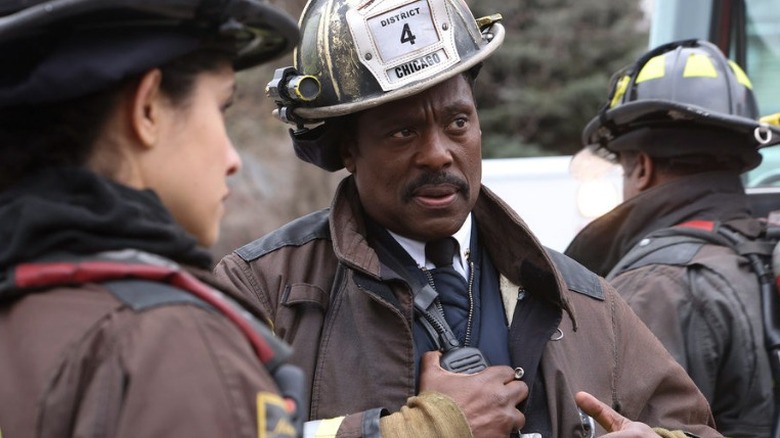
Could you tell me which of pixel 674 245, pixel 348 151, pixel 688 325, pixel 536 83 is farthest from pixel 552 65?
pixel 348 151

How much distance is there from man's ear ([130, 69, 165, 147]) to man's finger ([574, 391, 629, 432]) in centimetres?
135

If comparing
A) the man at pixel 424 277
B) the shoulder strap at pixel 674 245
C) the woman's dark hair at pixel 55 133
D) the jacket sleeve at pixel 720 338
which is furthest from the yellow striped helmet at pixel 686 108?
the woman's dark hair at pixel 55 133

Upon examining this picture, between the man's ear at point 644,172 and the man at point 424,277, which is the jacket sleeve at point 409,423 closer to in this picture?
the man at point 424,277

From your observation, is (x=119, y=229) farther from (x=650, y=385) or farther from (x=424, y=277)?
(x=650, y=385)

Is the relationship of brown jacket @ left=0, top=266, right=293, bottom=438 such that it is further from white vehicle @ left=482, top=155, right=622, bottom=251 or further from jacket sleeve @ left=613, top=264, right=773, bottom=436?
white vehicle @ left=482, top=155, right=622, bottom=251

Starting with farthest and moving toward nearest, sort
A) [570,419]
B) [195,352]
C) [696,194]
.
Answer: [696,194] < [570,419] < [195,352]

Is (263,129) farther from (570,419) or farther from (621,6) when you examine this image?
(570,419)

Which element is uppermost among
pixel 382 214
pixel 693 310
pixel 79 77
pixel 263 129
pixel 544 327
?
pixel 79 77

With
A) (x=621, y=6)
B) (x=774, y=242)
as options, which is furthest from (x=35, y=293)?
(x=621, y=6)

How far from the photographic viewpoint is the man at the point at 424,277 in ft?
9.00

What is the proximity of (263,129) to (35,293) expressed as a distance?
41.6 feet

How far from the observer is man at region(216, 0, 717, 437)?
108 inches

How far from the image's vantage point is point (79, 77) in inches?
67.1

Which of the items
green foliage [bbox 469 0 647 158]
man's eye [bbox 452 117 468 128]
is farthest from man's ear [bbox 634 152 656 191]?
green foliage [bbox 469 0 647 158]
